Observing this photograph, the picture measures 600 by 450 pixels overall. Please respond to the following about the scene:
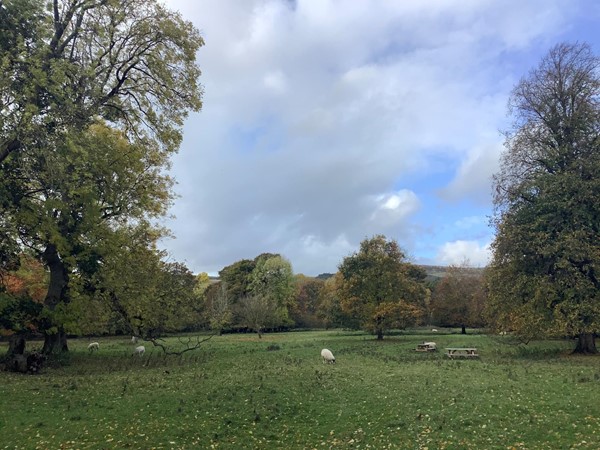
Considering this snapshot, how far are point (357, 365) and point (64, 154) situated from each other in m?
16.6

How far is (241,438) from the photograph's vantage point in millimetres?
10656

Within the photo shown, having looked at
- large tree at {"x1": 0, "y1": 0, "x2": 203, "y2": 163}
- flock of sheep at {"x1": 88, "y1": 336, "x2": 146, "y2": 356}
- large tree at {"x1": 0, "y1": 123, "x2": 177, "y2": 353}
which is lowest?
flock of sheep at {"x1": 88, "y1": 336, "x2": 146, "y2": 356}

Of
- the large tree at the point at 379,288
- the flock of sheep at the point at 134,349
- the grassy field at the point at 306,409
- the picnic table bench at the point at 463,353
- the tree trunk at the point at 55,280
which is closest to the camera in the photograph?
the grassy field at the point at 306,409

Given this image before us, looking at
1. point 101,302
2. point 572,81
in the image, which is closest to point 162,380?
point 101,302

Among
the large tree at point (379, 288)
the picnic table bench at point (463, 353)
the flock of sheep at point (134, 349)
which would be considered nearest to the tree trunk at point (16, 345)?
the flock of sheep at point (134, 349)

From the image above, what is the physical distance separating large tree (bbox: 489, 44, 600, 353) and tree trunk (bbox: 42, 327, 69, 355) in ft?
87.2

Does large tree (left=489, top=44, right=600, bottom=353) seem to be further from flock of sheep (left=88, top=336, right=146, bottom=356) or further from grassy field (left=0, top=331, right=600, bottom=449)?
flock of sheep (left=88, top=336, right=146, bottom=356)

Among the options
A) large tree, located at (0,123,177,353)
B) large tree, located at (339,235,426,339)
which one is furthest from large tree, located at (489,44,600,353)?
large tree, located at (0,123,177,353)

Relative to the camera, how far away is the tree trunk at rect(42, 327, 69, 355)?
1011 inches

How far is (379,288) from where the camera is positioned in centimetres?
4538

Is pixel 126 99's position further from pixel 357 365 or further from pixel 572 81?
pixel 572 81

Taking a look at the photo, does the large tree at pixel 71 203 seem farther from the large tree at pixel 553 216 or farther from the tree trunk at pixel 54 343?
the large tree at pixel 553 216

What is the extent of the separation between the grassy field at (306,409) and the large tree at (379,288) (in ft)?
76.7

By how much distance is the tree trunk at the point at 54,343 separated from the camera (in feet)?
84.3
